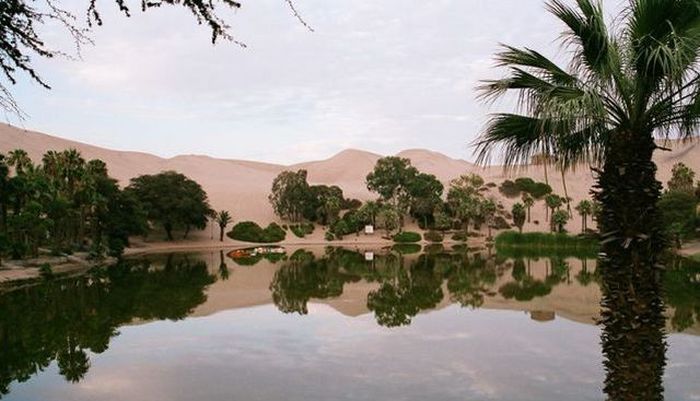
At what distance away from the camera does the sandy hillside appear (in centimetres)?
8961

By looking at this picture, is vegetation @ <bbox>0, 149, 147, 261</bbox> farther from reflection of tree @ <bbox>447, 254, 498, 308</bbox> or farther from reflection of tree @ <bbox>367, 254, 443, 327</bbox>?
reflection of tree @ <bbox>447, 254, 498, 308</bbox>

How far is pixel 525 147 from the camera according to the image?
7359 millimetres

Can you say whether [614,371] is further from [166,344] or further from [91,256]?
[91,256]

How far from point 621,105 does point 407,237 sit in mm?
66578

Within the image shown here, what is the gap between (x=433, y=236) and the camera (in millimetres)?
73938

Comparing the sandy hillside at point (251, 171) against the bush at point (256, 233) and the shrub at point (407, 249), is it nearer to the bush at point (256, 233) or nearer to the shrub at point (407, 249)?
the bush at point (256, 233)

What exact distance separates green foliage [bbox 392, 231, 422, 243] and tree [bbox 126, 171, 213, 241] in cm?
2122

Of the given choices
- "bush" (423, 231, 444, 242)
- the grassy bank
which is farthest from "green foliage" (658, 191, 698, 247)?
"bush" (423, 231, 444, 242)

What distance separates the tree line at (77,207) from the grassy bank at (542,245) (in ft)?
104

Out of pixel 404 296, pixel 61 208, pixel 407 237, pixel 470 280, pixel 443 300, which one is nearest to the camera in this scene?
pixel 443 300

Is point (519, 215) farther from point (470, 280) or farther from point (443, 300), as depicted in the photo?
point (443, 300)

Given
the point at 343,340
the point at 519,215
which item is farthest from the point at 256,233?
the point at 343,340

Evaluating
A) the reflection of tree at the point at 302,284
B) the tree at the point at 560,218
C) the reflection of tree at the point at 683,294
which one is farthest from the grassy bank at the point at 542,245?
the reflection of tree at the point at 302,284

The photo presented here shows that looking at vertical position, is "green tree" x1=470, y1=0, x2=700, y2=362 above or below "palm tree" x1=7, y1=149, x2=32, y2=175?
below
